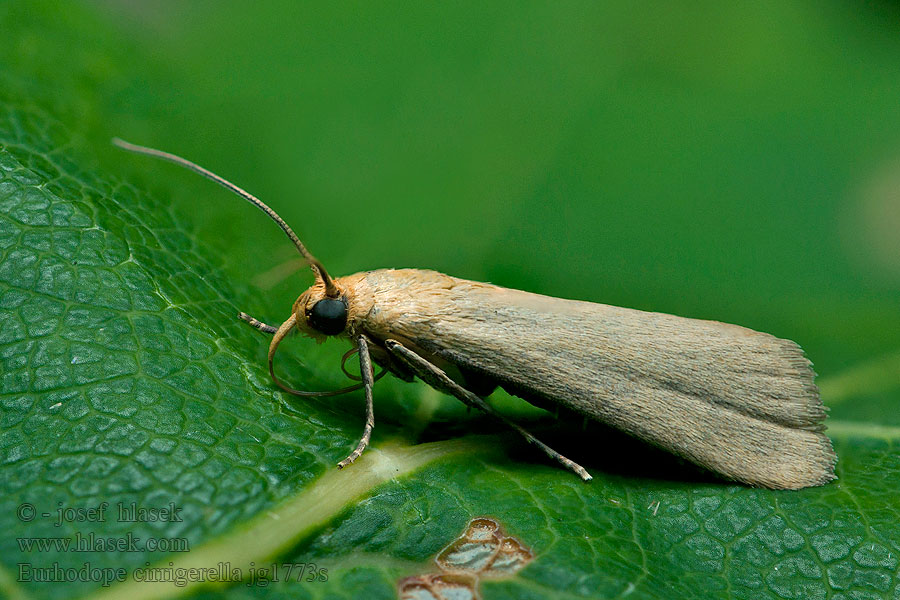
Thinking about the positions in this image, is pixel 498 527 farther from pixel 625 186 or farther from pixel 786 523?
pixel 625 186

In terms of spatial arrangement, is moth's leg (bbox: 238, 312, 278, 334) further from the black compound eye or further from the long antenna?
the long antenna

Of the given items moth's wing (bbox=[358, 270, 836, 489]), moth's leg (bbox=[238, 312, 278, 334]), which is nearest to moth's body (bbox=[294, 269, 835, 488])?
moth's wing (bbox=[358, 270, 836, 489])

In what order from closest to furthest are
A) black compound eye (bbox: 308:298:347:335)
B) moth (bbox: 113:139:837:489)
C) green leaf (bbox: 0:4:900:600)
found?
green leaf (bbox: 0:4:900:600), moth (bbox: 113:139:837:489), black compound eye (bbox: 308:298:347:335)

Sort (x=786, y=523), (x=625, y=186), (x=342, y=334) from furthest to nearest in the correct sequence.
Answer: (x=625, y=186), (x=342, y=334), (x=786, y=523)

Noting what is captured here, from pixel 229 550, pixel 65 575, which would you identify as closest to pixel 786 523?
pixel 229 550

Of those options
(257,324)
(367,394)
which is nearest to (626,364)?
(367,394)
